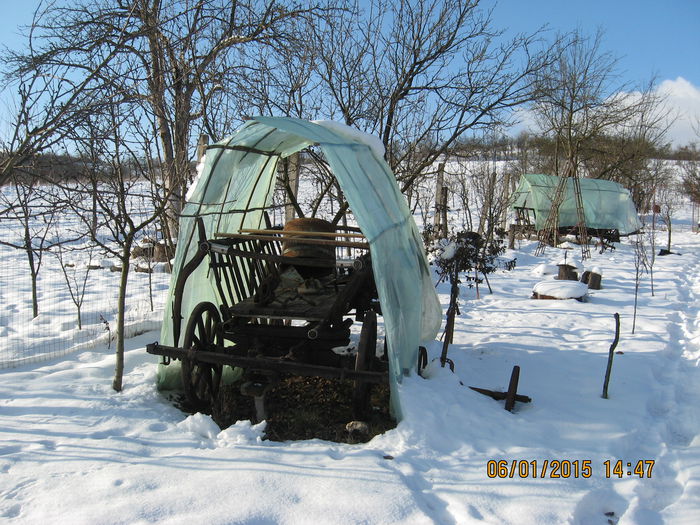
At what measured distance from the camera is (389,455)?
11.3ft

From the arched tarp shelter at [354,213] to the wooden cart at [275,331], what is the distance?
22 centimetres

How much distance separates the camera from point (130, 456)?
3277 millimetres

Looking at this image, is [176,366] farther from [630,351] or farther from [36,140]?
[630,351]

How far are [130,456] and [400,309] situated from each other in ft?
7.28

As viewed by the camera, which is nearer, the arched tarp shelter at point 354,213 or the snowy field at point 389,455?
the snowy field at point 389,455

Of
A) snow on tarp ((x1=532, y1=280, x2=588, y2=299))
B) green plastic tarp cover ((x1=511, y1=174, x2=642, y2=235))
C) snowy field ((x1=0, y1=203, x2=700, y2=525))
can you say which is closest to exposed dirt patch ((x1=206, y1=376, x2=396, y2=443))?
snowy field ((x1=0, y1=203, x2=700, y2=525))

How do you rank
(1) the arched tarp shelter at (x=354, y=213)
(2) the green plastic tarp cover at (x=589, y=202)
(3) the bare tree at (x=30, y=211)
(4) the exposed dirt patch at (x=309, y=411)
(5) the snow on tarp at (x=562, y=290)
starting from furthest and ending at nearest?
(2) the green plastic tarp cover at (x=589, y=202) < (5) the snow on tarp at (x=562, y=290) < (4) the exposed dirt patch at (x=309, y=411) < (1) the arched tarp shelter at (x=354, y=213) < (3) the bare tree at (x=30, y=211)

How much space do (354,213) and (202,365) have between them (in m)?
1.94

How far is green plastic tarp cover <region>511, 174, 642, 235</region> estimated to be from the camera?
1847 centimetres

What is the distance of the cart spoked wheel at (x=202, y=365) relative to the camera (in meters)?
4.27

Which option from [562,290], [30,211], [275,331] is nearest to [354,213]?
[275,331]

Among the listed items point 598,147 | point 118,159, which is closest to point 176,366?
point 118,159
